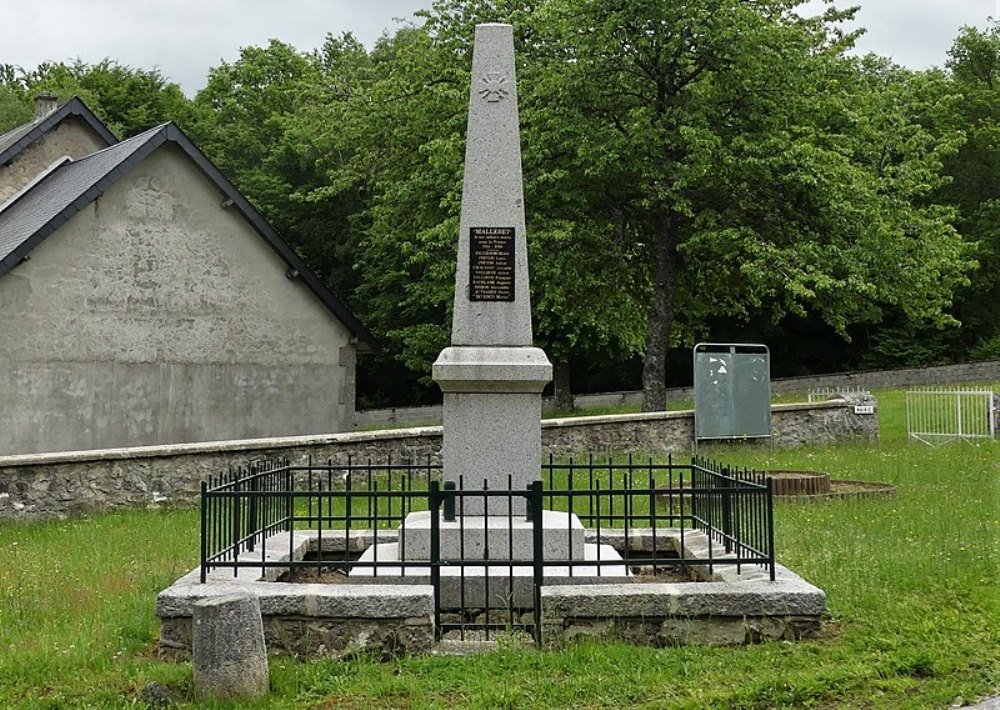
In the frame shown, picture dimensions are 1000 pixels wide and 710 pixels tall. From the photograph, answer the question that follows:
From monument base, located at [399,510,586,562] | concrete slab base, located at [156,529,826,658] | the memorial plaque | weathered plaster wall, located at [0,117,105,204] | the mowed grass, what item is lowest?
the mowed grass

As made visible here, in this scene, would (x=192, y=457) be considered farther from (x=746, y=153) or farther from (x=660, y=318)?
(x=746, y=153)

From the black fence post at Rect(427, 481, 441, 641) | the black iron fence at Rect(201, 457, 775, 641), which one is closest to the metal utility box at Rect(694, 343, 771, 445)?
the black iron fence at Rect(201, 457, 775, 641)

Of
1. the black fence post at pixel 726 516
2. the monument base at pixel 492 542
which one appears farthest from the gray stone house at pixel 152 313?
the black fence post at pixel 726 516

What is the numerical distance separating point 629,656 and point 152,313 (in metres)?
16.2

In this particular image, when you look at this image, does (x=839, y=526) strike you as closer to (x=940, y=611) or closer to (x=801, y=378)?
(x=940, y=611)

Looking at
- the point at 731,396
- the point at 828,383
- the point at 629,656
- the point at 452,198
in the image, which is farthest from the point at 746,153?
the point at 828,383

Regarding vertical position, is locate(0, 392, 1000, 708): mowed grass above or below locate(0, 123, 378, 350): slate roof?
below

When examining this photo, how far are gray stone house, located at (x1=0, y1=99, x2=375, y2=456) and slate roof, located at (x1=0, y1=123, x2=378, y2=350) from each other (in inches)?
1.6

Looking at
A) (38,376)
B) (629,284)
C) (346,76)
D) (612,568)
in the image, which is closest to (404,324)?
(346,76)

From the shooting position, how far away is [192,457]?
14.4m

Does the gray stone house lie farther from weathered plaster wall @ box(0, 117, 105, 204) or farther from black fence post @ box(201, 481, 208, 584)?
black fence post @ box(201, 481, 208, 584)

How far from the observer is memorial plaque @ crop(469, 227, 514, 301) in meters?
7.93

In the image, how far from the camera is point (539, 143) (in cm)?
2273

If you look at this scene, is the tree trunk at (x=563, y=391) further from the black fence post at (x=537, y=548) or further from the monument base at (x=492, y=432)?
the black fence post at (x=537, y=548)
